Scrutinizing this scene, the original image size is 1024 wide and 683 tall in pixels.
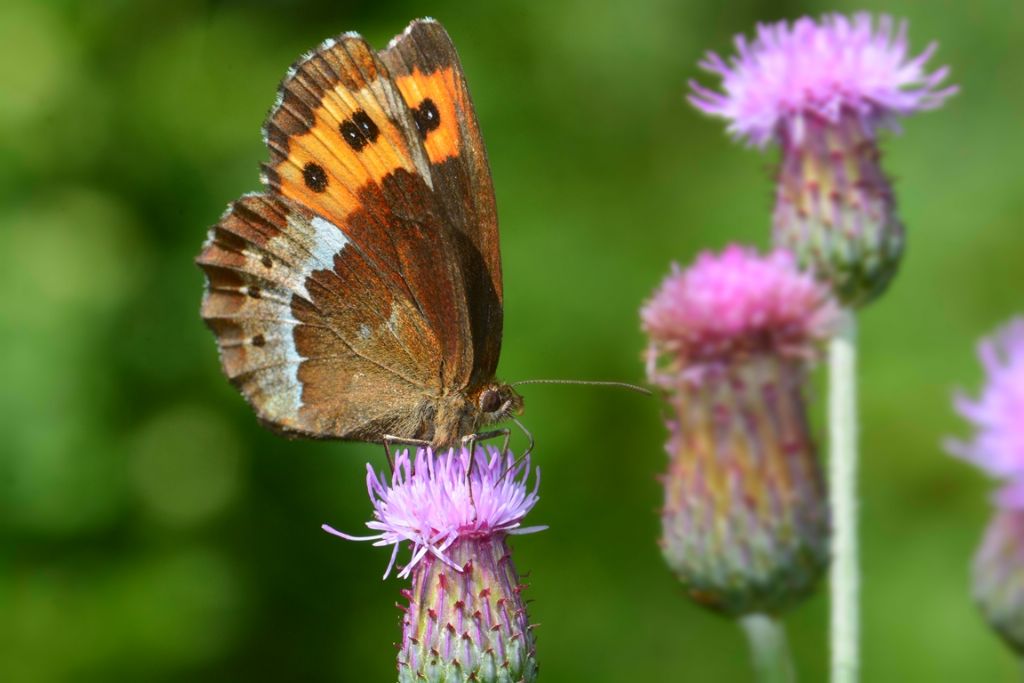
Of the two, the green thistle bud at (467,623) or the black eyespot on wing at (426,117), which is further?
the black eyespot on wing at (426,117)

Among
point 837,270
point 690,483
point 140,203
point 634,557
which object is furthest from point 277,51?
point 690,483

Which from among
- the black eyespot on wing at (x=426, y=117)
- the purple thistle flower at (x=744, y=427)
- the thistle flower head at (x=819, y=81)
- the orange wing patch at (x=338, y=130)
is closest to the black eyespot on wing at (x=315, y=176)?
the orange wing patch at (x=338, y=130)

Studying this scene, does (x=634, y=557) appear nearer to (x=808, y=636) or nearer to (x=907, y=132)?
(x=808, y=636)

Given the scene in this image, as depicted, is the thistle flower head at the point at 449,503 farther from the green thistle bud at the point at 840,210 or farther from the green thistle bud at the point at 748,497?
the green thistle bud at the point at 840,210

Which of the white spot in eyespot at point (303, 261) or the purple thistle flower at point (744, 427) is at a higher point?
the white spot in eyespot at point (303, 261)

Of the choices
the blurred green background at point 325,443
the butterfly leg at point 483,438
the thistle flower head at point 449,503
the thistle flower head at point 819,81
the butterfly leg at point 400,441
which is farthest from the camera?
the blurred green background at point 325,443

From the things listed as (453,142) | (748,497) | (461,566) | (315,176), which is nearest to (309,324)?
(315,176)

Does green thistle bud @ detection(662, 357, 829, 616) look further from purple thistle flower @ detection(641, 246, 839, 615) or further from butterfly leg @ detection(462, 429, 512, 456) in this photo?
butterfly leg @ detection(462, 429, 512, 456)
